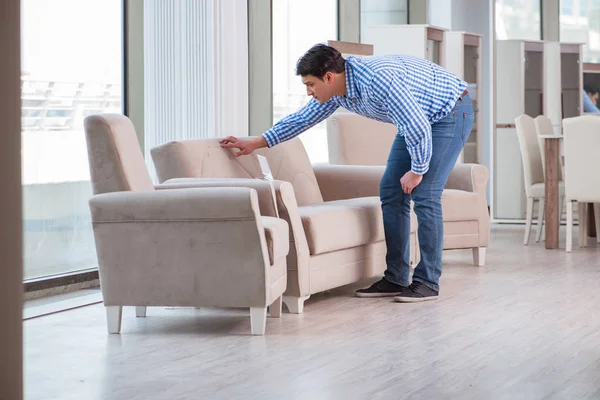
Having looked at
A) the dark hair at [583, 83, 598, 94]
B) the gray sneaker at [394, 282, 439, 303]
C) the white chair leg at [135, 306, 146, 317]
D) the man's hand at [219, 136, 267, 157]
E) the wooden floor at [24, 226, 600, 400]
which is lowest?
the wooden floor at [24, 226, 600, 400]

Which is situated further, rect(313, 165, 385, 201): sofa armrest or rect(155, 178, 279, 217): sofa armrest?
rect(313, 165, 385, 201): sofa armrest

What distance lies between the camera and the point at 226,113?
596 cm

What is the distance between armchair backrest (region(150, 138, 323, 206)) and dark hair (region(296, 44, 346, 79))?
652mm

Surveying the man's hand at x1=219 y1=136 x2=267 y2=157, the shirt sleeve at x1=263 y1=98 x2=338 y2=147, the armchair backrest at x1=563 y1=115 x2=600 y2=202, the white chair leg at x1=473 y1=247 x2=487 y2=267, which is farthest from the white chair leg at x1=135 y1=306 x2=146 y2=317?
the armchair backrest at x1=563 y1=115 x2=600 y2=202

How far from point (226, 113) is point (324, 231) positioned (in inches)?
72.3

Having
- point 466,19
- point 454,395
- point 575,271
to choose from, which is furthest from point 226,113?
point 466,19

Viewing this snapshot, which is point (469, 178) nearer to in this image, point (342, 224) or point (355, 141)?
point (355, 141)

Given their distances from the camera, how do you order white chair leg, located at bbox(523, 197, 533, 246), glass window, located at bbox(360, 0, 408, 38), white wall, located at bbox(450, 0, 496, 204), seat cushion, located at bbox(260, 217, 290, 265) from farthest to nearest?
white wall, located at bbox(450, 0, 496, 204)
glass window, located at bbox(360, 0, 408, 38)
white chair leg, located at bbox(523, 197, 533, 246)
seat cushion, located at bbox(260, 217, 290, 265)

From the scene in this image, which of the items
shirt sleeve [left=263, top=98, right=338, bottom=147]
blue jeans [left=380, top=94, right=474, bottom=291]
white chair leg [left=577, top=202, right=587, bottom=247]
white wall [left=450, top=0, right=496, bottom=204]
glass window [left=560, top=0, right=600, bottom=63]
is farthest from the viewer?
glass window [left=560, top=0, right=600, bottom=63]

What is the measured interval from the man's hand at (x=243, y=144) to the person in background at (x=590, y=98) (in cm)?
649

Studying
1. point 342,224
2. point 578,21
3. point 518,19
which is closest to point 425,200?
point 342,224

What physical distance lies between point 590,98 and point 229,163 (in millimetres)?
6627

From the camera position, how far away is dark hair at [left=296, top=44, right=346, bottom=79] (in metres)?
4.18

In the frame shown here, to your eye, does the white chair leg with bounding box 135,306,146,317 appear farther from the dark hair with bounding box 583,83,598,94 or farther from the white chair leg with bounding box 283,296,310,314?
the dark hair with bounding box 583,83,598,94
